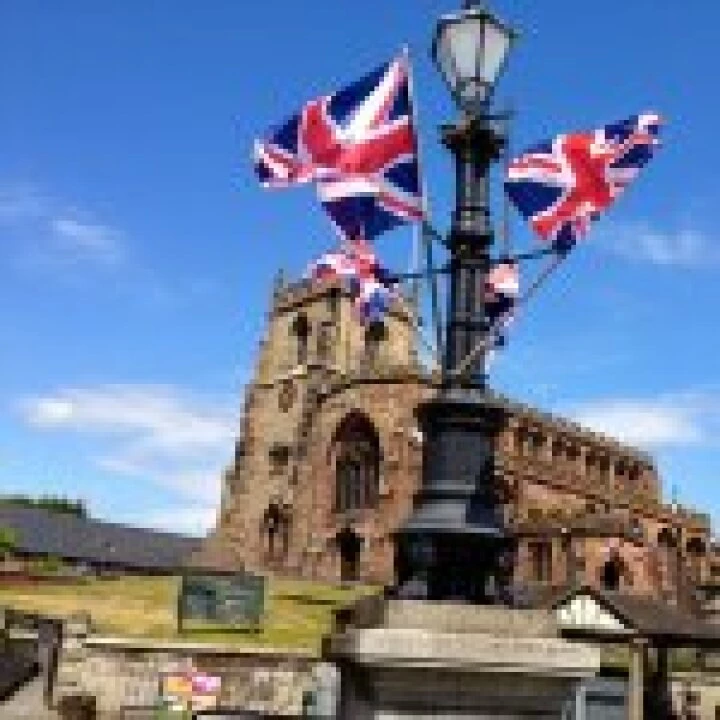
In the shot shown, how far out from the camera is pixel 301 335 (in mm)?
69188

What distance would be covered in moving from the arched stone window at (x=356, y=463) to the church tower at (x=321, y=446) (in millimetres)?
51

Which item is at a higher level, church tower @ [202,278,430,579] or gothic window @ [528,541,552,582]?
church tower @ [202,278,430,579]

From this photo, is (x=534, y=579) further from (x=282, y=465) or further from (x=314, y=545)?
(x=282, y=465)

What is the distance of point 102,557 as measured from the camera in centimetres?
7606

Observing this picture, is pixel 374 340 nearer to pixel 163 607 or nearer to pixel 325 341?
pixel 325 341

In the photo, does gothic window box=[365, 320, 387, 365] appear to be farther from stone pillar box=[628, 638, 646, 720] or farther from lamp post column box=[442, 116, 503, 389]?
lamp post column box=[442, 116, 503, 389]

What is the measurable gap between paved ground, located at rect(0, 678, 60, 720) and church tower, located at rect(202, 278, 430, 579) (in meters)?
24.9

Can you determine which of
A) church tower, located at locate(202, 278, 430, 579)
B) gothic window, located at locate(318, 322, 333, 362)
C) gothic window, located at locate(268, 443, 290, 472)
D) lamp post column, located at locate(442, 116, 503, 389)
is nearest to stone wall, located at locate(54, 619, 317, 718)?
church tower, located at locate(202, 278, 430, 579)

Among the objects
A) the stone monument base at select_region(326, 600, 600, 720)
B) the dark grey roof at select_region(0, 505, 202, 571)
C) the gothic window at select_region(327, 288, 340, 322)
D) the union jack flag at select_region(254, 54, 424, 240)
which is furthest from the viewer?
the dark grey roof at select_region(0, 505, 202, 571)

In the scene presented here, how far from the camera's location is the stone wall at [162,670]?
106 feet

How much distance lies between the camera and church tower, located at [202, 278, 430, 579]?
190 feet

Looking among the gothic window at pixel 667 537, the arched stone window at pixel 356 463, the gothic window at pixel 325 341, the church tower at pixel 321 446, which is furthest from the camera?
the gothic window at pixel 325 341

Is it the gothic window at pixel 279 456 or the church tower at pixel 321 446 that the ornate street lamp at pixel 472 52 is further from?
the gothic window at pixel 279 456

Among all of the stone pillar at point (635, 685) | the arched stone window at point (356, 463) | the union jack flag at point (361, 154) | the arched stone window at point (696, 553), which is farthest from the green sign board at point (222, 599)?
the arched stone window at point (696, 553)
